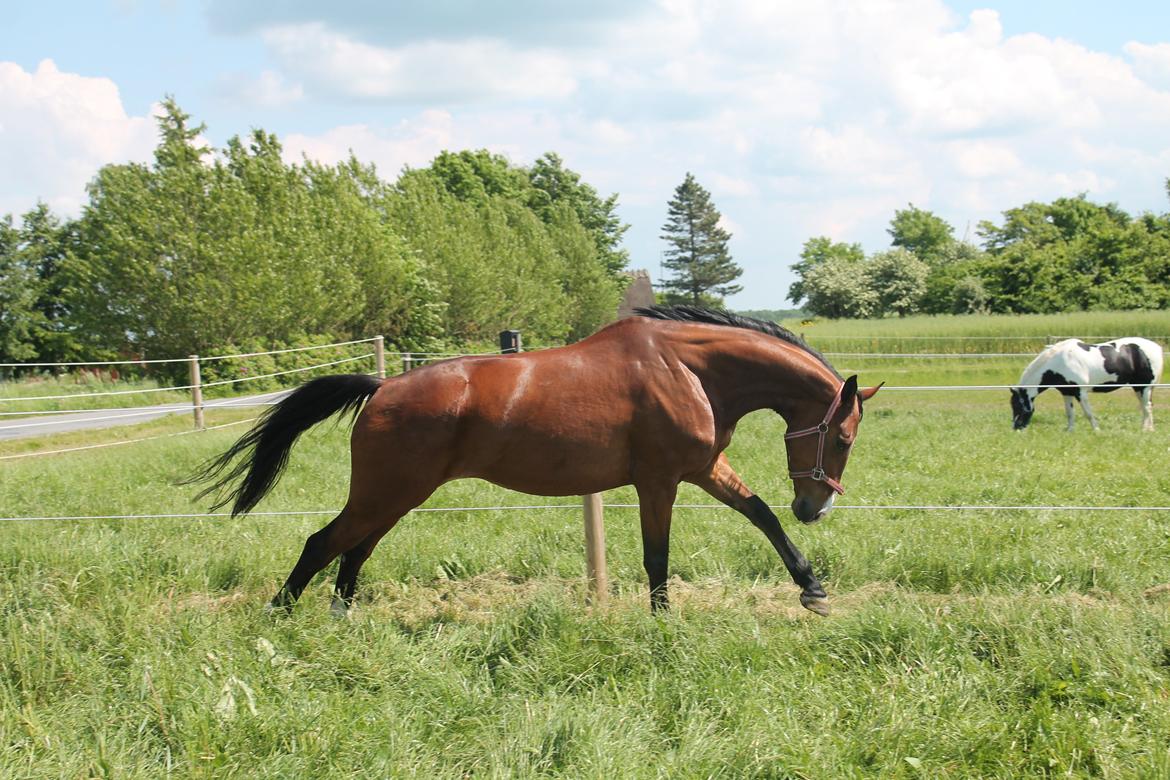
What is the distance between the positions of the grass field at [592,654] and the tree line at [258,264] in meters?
18.1

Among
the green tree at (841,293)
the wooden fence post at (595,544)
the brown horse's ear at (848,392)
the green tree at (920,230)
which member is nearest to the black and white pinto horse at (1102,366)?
the brown horse's ear at (848,392)

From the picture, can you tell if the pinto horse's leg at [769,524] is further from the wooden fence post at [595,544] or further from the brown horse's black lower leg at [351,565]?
the brown horse's black lower leg at [351,565]

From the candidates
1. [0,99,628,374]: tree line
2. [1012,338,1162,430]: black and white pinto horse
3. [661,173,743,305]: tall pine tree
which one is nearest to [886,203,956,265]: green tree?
[661,173,743,305]: tall pine tree

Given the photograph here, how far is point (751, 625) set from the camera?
4363 millimetres

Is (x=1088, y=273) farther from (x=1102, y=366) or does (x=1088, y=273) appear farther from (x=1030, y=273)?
(x=1102, y=366)

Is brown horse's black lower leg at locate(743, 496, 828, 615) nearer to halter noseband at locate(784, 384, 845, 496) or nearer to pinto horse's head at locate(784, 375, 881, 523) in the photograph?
pinto horse's head at locate(784, 375, 881, 523)

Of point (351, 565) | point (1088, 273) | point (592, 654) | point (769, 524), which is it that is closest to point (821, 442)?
point (769, 524)

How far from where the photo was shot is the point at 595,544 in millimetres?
5496

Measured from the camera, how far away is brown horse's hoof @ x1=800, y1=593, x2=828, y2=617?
492cm

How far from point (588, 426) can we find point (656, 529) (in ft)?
2.27

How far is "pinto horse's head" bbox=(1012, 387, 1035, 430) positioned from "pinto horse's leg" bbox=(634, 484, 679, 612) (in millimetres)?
10322

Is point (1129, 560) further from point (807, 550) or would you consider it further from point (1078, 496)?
point (1078, 496)

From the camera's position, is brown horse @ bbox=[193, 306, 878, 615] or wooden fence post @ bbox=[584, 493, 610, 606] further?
wooden fence post @ bbox=[584, 493, 610, 606]

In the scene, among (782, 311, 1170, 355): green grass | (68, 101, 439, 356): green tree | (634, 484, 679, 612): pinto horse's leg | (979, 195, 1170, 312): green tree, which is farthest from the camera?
(979, 195, 1170, 312): green tree
